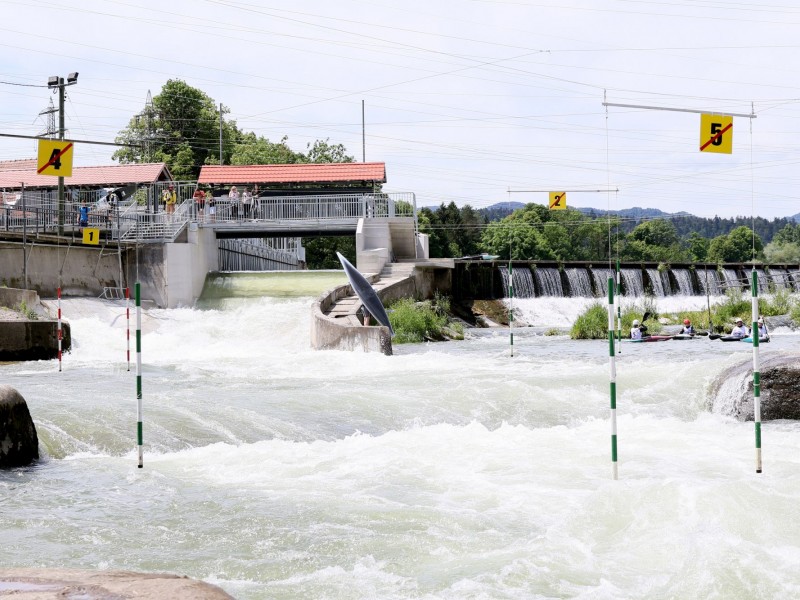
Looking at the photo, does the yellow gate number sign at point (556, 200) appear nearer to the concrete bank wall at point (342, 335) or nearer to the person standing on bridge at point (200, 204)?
the person standing on bridge at point (200, 204)

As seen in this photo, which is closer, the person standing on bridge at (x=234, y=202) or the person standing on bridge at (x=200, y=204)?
the person standing on bridge at (x=200, y=204)

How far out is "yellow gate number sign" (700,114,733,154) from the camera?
2238 cm

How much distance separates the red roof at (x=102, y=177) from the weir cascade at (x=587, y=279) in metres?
14.2

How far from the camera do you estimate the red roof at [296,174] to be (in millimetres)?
44250

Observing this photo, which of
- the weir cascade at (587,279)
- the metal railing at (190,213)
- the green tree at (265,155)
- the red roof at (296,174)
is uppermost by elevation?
the green tree at (265,155)

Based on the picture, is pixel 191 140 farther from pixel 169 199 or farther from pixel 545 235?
pixel 545 235

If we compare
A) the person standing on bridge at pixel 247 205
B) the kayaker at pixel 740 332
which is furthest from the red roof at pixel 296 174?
the kayaker at pixel 740 332

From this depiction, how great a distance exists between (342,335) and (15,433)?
49.5 feet

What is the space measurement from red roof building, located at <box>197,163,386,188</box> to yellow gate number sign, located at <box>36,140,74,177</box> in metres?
12.5

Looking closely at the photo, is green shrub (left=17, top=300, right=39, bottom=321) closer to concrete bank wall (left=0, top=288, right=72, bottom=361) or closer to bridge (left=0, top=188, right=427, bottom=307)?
concrete bank wall (left=0, top=288, right=72, bottom=361)

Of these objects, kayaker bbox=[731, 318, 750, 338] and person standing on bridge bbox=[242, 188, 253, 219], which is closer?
kayaker bbox=[731, 318, 750, 338]

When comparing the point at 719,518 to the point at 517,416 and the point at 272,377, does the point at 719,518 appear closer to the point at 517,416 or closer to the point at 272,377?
the point at 517,416

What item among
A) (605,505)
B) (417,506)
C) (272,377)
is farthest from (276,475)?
(272,377)

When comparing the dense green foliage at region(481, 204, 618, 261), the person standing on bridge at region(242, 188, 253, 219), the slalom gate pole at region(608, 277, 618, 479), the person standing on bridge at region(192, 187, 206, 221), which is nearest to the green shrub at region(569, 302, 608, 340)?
the person standing on bridge at region(242, 188, 253, 219)
